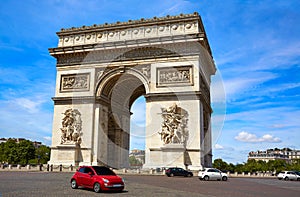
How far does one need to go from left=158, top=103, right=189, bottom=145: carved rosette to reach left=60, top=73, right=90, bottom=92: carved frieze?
9.38 m

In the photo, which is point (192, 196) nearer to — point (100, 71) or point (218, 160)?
point (100, 71)

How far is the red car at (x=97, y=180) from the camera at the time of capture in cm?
1326

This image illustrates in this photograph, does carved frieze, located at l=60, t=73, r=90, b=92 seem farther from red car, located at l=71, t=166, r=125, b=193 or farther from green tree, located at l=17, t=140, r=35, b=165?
green tree, located at l=17, t=140, r=35, b=165

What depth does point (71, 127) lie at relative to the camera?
32312 mm

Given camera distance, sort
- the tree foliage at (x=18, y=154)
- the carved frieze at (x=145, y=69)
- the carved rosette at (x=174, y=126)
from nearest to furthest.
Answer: the carved rosette at (x=174, y=126)
the carved frieze at (x=145, y=69)
the tree foliage at (x=18, y=154)

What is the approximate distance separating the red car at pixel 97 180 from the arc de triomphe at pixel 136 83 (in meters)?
14.6

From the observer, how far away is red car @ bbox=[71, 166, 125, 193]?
43.5ft

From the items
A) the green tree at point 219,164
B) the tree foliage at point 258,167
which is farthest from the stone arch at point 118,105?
the tree foliage at point 258,167

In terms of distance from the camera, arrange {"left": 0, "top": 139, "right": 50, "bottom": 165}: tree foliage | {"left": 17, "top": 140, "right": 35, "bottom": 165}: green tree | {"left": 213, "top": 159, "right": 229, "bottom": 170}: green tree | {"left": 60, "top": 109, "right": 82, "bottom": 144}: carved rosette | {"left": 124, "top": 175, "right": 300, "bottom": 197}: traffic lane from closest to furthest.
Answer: {"left": 124, "top": 175, "right": 300, "bottom": 197}: traffic lane → {"left": 60, "top": 109, "right": 82, "bottom": 144}: carved rosette → {"left": 0, "top": 139, "right": 50, "bottom": 165}: tree foliage → {"left": 17, "top": 140, "right": 35, "bottom": 165}: green tree → {"left": 213, "top": 159, "right": 229, "bottom": 170}: green tree

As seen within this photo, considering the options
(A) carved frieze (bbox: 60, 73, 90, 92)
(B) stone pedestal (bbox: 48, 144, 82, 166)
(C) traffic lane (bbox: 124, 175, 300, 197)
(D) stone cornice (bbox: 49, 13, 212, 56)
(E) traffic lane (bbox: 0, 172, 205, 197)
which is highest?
(D) stone cornice (bbox: 49, 13, 212, 56)

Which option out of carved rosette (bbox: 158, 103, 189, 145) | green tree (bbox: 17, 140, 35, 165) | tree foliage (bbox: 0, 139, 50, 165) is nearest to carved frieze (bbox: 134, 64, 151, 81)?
carved rosette (bbox: 158, 103, 189, 145)

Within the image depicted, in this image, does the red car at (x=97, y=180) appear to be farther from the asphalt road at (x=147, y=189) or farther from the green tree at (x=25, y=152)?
the green tree at (x=25, y=152)

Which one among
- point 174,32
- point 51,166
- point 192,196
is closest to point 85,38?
point 174,32

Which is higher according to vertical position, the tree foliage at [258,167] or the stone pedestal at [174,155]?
→ the stone pedestal at [174,155]
